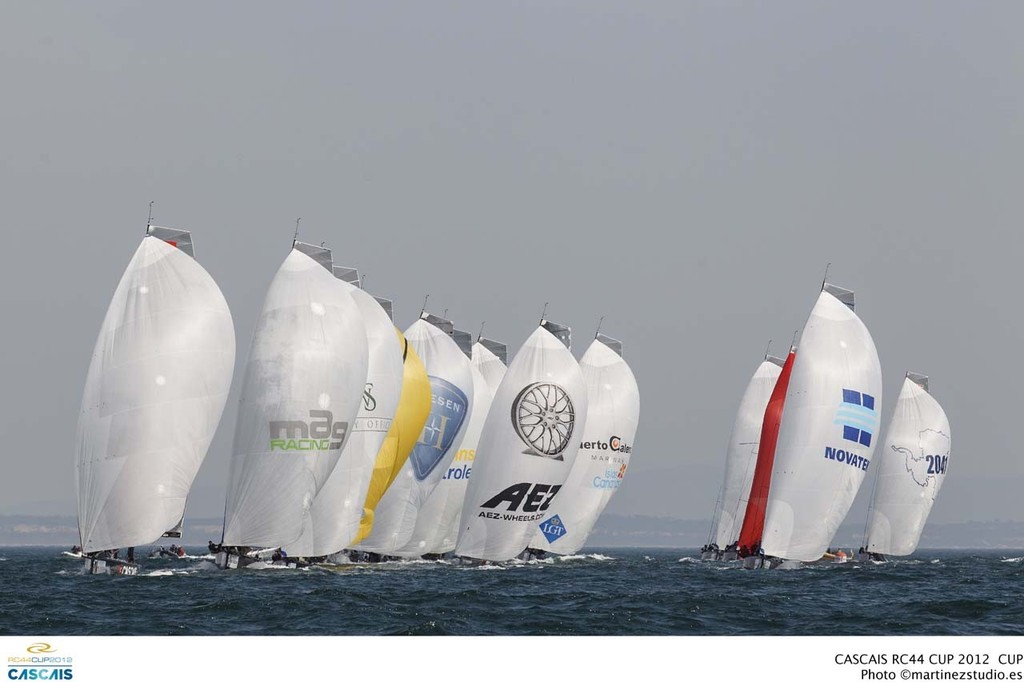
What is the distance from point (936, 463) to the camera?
219 feet

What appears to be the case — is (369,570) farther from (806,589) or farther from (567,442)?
(806,589)

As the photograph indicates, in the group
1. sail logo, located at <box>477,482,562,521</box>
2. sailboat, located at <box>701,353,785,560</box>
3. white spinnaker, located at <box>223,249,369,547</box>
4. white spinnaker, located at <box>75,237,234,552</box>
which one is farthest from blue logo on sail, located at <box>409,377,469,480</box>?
sailboat, located at <box>701,353,785,560</box>

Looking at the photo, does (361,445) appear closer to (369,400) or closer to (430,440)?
(369,400)

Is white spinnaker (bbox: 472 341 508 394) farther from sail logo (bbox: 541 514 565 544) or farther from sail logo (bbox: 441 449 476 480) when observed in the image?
sail logo (bbox: 541 514 565 544)

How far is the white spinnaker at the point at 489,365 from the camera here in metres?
63.2

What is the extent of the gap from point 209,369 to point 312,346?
9.58ft

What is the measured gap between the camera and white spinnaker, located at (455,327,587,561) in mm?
50125

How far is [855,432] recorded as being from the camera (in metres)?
51.4

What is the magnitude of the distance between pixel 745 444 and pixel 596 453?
13.2 metres

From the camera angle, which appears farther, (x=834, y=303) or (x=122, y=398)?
(x=834, y=303)

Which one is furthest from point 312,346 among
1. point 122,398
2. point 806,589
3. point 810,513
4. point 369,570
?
point 810,513
